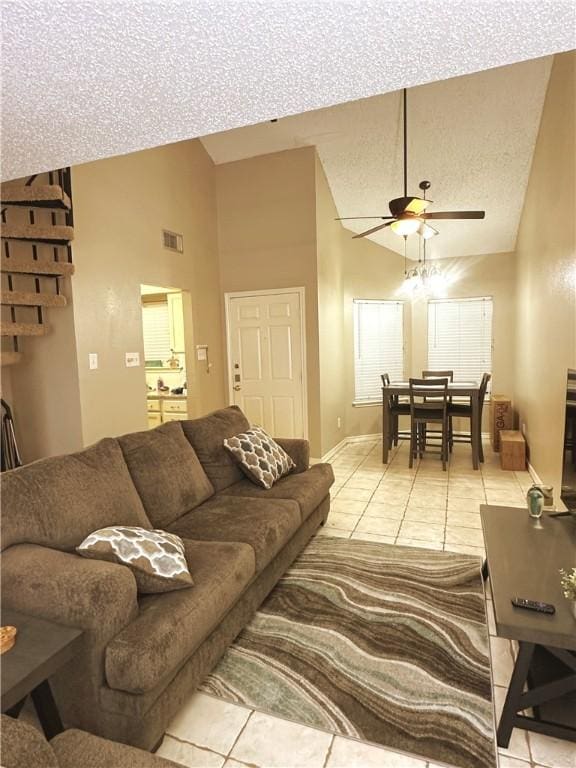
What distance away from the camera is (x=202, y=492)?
112 inches

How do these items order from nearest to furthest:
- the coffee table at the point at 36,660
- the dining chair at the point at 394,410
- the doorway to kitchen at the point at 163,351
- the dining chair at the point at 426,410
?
the coffee table at the point at 36,660, the dining chair at the point at 426,410, the dining chair at the point at 394,410, the doorway to kitchen at the point at 163,351

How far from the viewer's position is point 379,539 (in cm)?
329

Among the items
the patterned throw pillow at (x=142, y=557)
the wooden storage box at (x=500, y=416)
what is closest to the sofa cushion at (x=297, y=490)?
the patterned throw pillow at (x=142, y=557)

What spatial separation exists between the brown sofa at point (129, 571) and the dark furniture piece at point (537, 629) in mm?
1102

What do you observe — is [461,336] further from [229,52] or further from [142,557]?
[229,52]

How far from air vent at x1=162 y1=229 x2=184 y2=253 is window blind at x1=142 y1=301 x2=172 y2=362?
155 centimetres

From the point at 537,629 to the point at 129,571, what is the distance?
57.4 inches

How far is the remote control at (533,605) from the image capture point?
165 cm

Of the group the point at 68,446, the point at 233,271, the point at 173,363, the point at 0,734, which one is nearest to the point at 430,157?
the point at 233,271

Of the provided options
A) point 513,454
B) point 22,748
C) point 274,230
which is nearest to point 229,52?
point 22,748

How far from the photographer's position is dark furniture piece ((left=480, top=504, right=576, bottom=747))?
5.15 feet

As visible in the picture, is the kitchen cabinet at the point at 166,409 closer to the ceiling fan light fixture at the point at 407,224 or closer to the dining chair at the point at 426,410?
the dining chair at the point at 426,410

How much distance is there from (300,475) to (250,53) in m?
2.69

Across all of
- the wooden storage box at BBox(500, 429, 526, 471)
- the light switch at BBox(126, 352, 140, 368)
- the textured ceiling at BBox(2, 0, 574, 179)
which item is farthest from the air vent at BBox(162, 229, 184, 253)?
the wooden storage box at BBox(500, 429, 526, 471)
